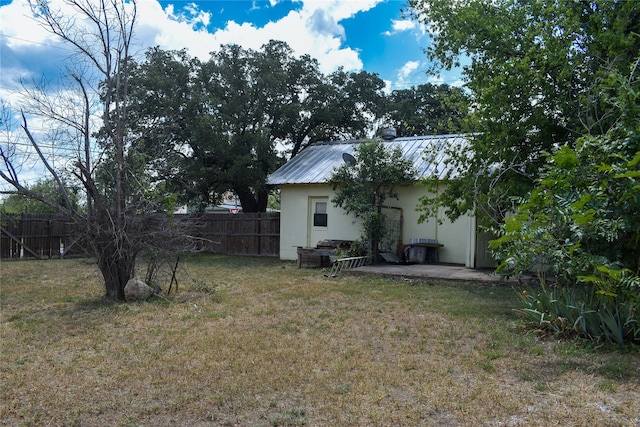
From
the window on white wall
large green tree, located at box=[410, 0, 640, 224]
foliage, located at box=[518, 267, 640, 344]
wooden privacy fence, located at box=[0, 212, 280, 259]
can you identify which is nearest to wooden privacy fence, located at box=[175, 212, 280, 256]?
wooden privacy fence, located at box=[0, 212, 280, 259]

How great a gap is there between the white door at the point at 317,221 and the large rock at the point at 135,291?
8.19 meters

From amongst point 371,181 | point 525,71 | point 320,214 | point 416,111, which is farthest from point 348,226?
point 416,111

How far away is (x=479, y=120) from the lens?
9375mm

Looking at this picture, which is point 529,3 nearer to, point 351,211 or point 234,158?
point 351,211

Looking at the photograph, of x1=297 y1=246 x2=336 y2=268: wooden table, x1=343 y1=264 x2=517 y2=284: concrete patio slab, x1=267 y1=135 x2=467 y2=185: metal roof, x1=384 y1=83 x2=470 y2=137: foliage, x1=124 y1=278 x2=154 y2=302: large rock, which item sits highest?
x1=384 y1=83 x2=470 y2=137: foliage

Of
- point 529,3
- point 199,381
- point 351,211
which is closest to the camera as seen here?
point 199,381

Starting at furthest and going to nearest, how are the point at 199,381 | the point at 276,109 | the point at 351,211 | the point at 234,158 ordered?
the point at 276,109 < the point at 234,158 < the point at 351,211 < the point at 199,381

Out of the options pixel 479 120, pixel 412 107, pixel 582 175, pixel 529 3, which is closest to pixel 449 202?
pixel 479 120

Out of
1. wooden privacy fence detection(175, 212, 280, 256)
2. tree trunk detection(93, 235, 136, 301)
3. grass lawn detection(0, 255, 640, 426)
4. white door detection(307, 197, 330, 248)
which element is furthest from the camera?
wooden privacy fence detection(175, 212, 280, 256)

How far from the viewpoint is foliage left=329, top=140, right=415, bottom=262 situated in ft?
43.2

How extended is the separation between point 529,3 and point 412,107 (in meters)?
16.3

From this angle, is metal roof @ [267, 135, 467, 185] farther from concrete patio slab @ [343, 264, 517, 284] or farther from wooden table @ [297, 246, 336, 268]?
concrete patio slab @ [343, 264, 517, 284]

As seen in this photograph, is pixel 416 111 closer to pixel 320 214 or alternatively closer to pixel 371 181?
pixel 320 214

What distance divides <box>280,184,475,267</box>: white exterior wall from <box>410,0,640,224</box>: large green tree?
355 centimetres
